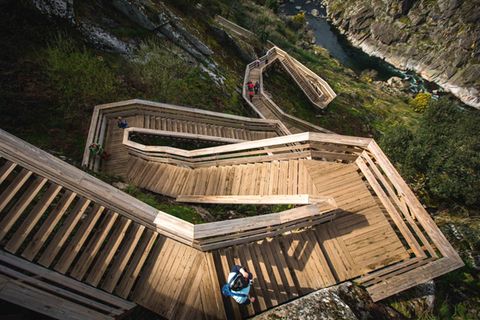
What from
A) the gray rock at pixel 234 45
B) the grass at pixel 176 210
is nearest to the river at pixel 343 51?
the gray rock at pixel 234 45

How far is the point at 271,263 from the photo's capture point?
7.75 meters

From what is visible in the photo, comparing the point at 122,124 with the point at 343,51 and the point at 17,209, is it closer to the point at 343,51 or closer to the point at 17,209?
the point at 17,209

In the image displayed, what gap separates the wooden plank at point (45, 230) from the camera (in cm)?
625

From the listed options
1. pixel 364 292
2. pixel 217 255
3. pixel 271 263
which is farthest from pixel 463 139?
pixel 217 255

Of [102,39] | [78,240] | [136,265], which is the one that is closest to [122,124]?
[102,39]

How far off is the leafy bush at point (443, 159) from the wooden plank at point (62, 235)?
16.3m

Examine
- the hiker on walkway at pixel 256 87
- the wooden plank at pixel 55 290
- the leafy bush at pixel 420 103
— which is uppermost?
the leafy bush at pixel 420 103

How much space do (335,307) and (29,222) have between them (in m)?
7.72

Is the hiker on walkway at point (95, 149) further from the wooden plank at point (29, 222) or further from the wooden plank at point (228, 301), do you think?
the wooden plank at point (228, 301)

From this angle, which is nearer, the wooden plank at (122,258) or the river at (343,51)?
the wooden plank at (122,258)

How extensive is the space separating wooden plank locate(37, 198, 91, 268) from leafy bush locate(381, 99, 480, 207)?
53.5 feet

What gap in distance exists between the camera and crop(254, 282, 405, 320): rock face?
616 centimetres

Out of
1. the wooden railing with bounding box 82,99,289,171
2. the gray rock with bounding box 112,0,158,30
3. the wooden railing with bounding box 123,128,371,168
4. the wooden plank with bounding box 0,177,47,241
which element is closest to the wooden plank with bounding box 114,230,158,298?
the wooden plank with bounding box 0,177,47,241

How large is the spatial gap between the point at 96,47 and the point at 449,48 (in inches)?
2938
